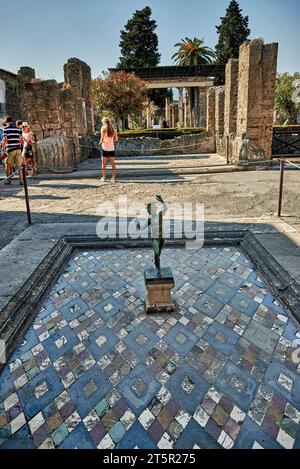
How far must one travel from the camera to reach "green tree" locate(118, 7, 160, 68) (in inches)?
1423

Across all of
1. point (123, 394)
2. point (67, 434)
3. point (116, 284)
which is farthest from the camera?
point (116, 284)

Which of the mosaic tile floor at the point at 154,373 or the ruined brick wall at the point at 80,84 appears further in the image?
the ruined brick wall at the point at 80,84

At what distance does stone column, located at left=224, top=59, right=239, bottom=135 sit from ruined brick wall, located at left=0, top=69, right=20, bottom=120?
13813mm

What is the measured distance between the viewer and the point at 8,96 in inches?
822

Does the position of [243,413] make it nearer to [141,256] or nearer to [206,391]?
[206,391]

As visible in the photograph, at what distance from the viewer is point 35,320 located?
2799 millimetres

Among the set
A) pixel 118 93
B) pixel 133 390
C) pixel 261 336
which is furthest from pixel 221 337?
pixel 118 93

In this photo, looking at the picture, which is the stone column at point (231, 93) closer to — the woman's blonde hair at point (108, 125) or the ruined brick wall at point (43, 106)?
the ruined brick wall at point (43, 106)

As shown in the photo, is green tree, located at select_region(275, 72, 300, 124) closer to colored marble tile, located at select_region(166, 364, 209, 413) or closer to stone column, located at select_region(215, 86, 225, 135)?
stone column, located at select_region(215, 86, 225, 135)

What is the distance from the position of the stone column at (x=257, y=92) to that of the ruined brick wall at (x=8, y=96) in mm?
15107

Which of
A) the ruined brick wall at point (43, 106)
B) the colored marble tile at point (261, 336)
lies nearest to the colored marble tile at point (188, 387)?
the colored marble tile at point (261, 336)

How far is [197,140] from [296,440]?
14.8 metres

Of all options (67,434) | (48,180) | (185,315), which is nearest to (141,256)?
(185,315)

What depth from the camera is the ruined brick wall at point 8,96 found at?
19953 mm
